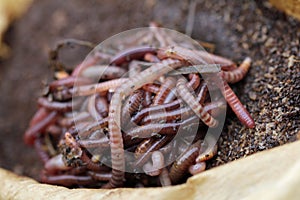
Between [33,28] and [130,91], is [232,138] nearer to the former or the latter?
[130,91]

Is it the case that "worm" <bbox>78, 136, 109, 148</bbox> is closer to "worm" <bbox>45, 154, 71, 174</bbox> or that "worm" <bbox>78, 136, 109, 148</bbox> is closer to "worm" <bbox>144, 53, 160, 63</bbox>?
"worm" <bbox>45, 154, 71, 174</bbox>

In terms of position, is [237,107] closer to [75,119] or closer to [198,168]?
[198,168]

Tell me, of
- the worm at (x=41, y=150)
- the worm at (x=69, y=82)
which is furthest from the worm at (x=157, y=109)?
the worm at (x=41, y=150)

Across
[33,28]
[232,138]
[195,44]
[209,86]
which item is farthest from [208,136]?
[33,28]

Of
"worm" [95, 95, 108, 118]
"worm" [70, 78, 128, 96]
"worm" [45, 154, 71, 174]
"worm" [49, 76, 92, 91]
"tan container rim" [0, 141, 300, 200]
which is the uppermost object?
"worm" [49, 76, 92, 91]

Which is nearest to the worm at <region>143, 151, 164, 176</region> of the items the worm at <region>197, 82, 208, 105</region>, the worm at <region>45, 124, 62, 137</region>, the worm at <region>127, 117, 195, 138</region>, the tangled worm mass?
the tangled worm mass

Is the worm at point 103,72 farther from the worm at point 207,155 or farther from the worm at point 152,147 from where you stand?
the worm at point 207,155
